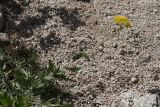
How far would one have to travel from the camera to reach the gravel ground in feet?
20.6

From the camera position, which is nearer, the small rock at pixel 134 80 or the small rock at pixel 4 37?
the small rock at pixel 134 80

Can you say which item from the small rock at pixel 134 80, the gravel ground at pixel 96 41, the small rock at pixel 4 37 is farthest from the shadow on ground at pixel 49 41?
the small rock at pixel 134 80

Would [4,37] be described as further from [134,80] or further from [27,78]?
[134,80]

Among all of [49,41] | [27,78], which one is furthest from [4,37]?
[27,78]

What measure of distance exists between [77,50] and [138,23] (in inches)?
45.8

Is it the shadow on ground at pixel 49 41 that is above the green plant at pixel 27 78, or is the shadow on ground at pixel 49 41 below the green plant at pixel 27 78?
above

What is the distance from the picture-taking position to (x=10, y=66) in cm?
634

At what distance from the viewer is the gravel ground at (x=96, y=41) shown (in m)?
6.29

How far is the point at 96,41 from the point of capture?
6.92 m

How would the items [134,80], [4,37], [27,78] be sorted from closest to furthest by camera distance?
[27,78] < [134,80] < [4,37]

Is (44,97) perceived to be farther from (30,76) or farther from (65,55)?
(65,55)

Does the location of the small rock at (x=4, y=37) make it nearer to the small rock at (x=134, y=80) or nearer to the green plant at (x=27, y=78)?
the green plant at (x=27, y=78)

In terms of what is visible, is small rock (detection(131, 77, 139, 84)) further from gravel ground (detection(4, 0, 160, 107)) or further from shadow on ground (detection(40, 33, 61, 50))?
shadow on ground (detection(40, 33, 61, 50))

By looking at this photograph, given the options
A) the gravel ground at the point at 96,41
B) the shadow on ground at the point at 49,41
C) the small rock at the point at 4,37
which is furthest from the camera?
the shadow on ground at the point at 49,41
